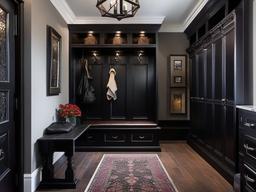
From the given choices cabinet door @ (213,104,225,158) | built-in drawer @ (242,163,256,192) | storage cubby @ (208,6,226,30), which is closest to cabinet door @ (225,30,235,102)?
cabinet door @ (213,104,225,158)

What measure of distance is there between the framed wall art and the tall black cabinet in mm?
920

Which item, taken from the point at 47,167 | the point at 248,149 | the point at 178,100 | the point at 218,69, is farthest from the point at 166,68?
the point at 248,149

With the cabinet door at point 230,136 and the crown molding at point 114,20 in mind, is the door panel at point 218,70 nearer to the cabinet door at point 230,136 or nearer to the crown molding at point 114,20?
the cabinet door at point 230,136

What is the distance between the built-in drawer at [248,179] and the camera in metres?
2.73

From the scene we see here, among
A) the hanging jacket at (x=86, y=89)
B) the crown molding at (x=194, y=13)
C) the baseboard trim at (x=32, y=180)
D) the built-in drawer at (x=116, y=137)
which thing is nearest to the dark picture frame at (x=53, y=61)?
the baseboard trim at (x=32, y=180)

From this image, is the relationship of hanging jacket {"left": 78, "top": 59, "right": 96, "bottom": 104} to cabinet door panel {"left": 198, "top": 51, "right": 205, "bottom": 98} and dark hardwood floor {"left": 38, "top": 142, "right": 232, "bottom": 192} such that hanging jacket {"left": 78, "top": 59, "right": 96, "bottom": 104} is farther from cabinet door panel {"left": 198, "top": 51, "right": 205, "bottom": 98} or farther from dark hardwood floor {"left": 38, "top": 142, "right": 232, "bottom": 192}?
cabinet door panel {"left": 198, "top": 51, "right": 205, "bottom": 98}

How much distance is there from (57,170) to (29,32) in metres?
2.25

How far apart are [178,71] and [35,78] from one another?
4.09 meters

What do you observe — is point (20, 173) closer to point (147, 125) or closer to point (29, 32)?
point (29, 32)

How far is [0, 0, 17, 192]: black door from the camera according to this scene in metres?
2.93

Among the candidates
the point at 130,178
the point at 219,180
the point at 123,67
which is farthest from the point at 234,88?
the point at 123,67

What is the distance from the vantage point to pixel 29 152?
11.4 feet

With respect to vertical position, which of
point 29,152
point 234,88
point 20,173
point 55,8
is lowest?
point 20,173

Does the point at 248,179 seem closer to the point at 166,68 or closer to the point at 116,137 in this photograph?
the point at 116,137
